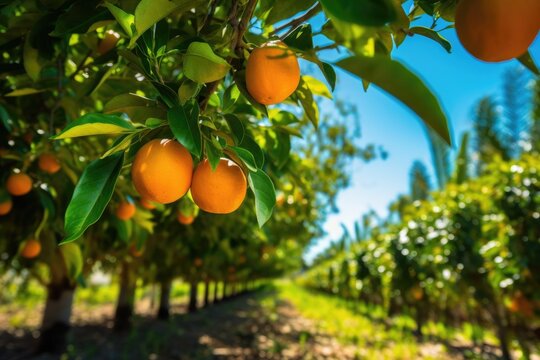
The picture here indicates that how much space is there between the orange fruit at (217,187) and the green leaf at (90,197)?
0.15 m

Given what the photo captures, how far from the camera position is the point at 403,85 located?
40 cm

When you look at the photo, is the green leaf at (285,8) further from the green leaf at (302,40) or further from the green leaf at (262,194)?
the green leaf at (262,194)

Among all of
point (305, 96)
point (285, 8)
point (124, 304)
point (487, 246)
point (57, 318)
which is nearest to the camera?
point (285, 8)

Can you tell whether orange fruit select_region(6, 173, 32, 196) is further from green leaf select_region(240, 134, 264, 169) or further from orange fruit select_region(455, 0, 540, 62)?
orange fruit select_region(455, 0, 540, 62)

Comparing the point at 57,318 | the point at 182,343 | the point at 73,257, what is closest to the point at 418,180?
the point at 182,343

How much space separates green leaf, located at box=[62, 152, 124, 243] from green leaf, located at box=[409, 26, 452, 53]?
616 mm

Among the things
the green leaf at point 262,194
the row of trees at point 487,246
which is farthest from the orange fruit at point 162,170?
the row of trees at point 487,246

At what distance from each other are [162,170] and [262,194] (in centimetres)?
18

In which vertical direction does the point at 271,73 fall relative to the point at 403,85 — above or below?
above

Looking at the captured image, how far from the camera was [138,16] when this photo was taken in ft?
1.96

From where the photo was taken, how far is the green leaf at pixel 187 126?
60cm

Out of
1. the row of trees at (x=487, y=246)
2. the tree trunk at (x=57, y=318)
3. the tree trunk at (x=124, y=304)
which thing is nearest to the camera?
the row of trees at (x=487, y=246)

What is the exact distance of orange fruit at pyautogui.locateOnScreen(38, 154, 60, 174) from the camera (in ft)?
4.32

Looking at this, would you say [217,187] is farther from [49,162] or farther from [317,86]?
[49,162]
